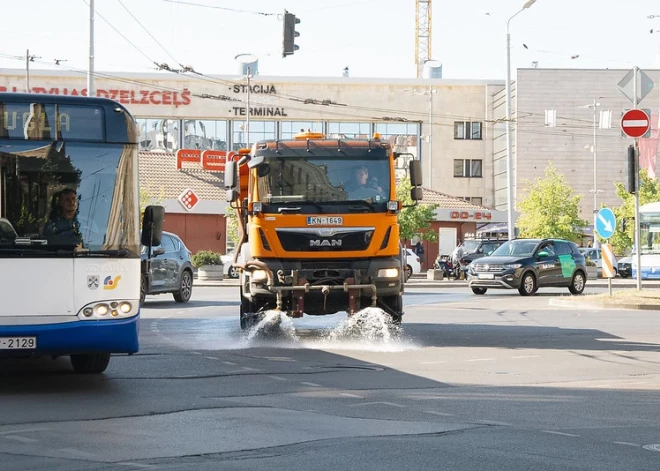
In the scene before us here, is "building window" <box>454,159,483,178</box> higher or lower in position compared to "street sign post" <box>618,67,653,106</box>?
higher

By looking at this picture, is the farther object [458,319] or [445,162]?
[445,162]

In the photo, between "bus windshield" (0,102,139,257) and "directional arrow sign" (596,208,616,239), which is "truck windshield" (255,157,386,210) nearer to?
"bus windshield" (0,102,139,257)

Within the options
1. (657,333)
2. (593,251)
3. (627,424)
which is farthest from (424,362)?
(593,251)

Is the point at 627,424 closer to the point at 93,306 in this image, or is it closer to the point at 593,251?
the point at 93,306

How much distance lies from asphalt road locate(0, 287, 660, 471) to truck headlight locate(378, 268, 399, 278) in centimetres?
96

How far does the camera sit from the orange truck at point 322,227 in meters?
17.1

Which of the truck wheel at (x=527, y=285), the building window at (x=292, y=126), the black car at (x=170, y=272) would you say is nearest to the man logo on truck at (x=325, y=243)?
the black car at (x=170, y=272)

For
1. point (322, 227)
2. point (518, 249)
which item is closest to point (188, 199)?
point (518, 249)

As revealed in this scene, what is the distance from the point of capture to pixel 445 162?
3339 inches

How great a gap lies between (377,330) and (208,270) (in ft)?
87.1

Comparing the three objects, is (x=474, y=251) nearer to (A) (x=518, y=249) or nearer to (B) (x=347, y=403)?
(A) (x=518, y=249)

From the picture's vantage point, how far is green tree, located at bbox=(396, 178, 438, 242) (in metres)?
59.9

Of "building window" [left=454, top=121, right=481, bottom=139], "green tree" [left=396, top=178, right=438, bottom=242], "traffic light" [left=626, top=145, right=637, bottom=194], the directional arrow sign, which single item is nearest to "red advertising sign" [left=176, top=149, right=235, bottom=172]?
"green tree" [left=396, top=178, right=438, bottom=242]

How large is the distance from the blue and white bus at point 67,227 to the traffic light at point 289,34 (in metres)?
16.0
